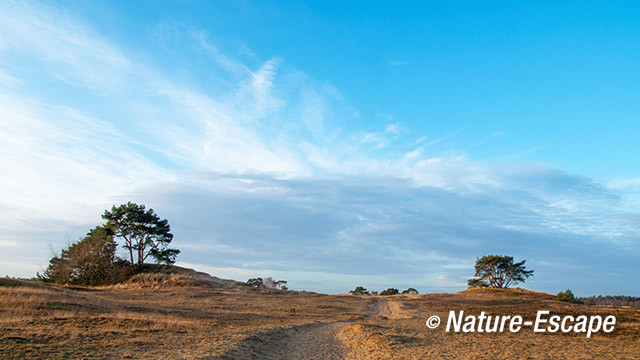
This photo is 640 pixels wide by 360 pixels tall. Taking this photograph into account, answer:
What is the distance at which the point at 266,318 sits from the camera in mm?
29641

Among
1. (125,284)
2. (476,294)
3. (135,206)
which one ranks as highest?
(135,206)

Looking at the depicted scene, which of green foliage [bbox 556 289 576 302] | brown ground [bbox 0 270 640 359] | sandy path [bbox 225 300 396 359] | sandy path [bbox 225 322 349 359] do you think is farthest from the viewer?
green foliage [bbox 556 289 576 302]

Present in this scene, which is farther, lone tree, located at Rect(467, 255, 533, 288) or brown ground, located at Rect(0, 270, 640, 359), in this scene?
lone tree, located at Rect(467, 255, 533, 288)

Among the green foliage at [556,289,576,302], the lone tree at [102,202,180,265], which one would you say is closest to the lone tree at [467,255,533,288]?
the green foliage at [556,289,576,302]

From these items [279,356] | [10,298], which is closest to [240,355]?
[279,356]

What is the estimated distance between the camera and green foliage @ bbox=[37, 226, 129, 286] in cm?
5609

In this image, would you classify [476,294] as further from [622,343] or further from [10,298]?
[10,298]

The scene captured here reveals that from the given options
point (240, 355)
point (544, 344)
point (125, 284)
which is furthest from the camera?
point (125, 284)

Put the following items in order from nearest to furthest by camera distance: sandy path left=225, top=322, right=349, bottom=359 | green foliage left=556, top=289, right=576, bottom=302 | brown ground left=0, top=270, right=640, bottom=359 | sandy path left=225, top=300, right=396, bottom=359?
brown ground left=0, top=270, right=640, bottom=359, sandy path left=225, top=322, right=349, bottom=359, sandy path left=225, top=300, right=396, bottom=359, green foliage left=556, top=289, right=576, bottom=302

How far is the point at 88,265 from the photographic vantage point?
56.3 m

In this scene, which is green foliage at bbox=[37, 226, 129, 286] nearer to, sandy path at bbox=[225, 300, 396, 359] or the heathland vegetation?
the heathland vegetation

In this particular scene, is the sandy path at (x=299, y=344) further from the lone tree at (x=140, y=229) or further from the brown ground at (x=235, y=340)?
the lone tree at (x=140, y=229)

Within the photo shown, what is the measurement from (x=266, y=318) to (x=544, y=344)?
1894cm

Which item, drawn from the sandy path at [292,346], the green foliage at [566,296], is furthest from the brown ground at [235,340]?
the green foliage at [566,296]
